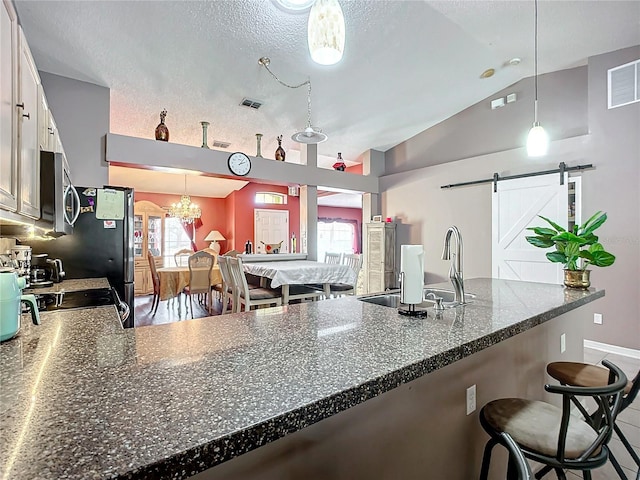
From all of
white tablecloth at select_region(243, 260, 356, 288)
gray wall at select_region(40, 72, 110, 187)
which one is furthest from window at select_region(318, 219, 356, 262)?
gray wall at select_region(40, 72, 110, 187)

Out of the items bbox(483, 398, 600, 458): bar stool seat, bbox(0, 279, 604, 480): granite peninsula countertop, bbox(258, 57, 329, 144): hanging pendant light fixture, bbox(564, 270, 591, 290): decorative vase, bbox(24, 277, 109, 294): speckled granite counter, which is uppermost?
bbox(258, 57, 329, 144): hanging pendant light fixture

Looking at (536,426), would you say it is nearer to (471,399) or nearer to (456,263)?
(471,399)

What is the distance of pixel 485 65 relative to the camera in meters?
4.07

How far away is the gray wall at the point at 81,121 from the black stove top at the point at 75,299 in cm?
201

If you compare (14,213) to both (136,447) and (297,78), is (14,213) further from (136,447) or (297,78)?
(297,78)

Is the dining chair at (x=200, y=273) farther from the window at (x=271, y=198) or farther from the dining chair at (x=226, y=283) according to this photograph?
the window at (x=271, y=198)

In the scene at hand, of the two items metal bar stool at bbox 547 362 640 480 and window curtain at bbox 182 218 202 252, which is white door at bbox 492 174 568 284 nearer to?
metal bar stool at bbox 547 362 640 480

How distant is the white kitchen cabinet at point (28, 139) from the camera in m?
1.39

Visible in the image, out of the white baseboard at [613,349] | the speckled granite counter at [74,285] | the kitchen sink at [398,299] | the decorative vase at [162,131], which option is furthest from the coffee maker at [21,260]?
the white baseboard at [613,349]

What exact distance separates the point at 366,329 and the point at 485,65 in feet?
14.0

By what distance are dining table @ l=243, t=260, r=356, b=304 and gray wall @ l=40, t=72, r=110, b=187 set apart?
81.4 inches

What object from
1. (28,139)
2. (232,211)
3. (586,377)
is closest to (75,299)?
(28,139)

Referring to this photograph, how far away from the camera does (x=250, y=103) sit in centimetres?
407

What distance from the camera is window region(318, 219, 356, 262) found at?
10.6m
